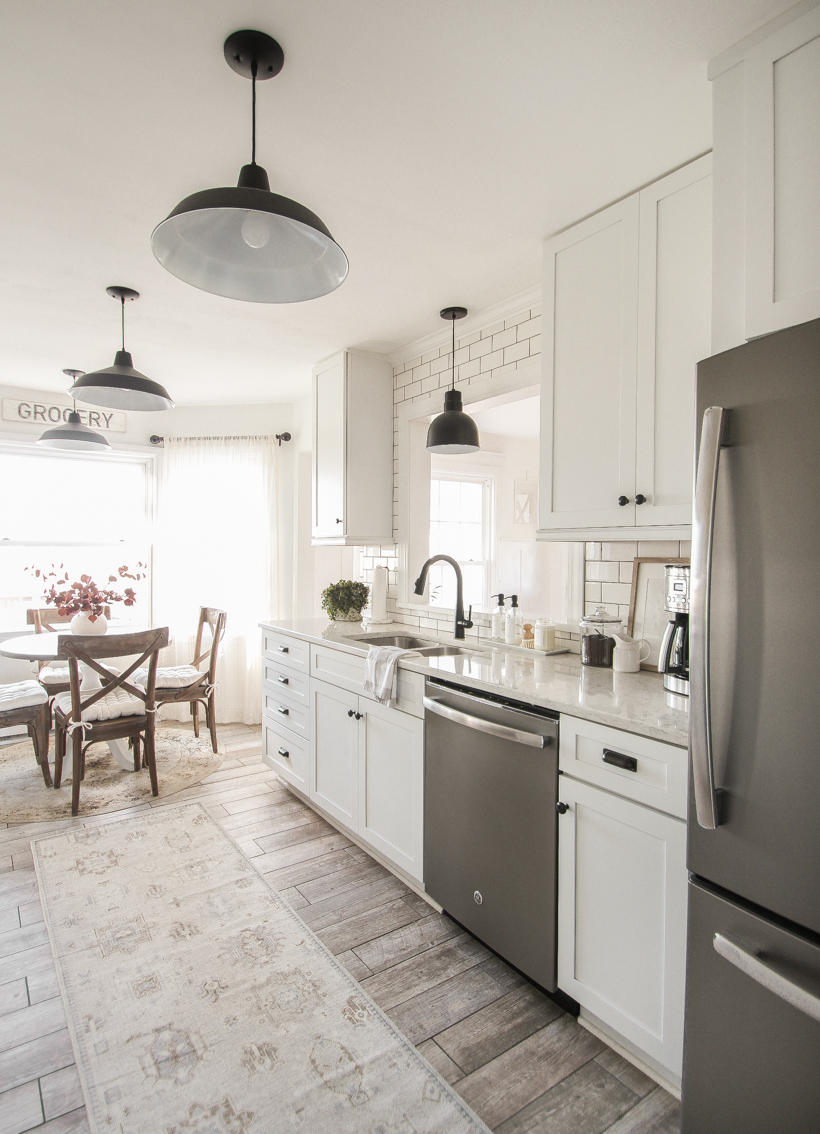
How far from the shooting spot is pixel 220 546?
5.08 metres

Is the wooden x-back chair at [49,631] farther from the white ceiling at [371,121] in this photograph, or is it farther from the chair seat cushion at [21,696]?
the white ceiling at [371,121]

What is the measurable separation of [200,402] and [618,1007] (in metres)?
4.83

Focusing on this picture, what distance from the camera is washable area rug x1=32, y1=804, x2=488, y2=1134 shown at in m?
1.50

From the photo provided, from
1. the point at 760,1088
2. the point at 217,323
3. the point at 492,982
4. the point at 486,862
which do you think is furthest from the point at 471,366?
the point at 760,1088

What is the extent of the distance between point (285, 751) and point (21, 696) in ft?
5.13

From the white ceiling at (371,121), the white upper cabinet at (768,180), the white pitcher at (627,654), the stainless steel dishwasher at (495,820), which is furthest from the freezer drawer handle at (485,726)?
the white ceiling at (371,121)

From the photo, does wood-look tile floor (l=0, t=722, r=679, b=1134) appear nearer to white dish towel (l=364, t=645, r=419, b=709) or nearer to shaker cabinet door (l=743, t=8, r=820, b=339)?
white dish towel (l=364, t=645, r=419, b=709)

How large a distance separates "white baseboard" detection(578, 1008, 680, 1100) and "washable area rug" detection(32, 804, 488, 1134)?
450 mm

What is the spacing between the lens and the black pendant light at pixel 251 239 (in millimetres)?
1261

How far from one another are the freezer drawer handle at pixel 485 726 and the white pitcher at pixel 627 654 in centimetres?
53

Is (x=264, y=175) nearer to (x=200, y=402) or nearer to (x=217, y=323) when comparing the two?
(x=217, y=323)

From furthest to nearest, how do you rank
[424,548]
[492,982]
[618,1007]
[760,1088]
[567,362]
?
[424,548], [567,362], [492,982], [618,1007], [760,1088]

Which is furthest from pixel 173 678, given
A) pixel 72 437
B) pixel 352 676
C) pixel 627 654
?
pixel 627 654

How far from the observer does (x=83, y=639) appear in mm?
3225
